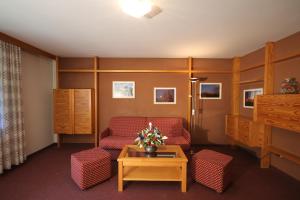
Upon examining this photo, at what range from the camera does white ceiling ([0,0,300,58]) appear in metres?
2.10

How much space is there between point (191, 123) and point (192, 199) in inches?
107

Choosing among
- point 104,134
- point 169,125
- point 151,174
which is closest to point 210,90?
point 169,125

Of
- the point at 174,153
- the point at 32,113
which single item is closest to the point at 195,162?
the point at 174,153

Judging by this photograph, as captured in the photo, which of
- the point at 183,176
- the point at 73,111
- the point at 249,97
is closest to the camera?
the point at 183,176

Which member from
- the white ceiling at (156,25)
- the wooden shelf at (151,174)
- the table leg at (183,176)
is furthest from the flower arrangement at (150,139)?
the white ceiling at (156,25)

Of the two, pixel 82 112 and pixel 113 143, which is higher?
pixel 82 112

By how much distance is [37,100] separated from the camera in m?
4.35

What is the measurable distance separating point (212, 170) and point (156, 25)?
2.69m

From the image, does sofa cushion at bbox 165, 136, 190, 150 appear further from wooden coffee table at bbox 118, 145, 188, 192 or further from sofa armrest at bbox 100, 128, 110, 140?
sofa armrest at bbox 100, 128, 110, 140

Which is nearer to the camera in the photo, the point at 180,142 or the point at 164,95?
the point at 180,142

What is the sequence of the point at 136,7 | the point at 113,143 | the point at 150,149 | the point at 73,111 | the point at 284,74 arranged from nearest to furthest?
the point at 136,7, the point at 150,149, the point at 284,74, the point at 113,143, the point at 73,111

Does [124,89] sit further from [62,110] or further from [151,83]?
[62,110]

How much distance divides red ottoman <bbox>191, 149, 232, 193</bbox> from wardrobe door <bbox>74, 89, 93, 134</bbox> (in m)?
3.23

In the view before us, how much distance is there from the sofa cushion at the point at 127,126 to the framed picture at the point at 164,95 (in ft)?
2.88
